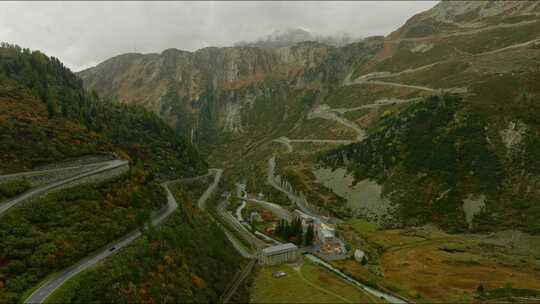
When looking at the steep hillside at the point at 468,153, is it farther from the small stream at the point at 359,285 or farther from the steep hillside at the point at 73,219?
the steep hillside at the point at 73,219

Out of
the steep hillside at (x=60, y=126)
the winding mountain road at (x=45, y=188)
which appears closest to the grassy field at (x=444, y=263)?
the winding mountain road at (x=45, y=188)

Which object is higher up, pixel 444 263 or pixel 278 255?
pixel 278 255

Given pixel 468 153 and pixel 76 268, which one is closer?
pixel 76 268

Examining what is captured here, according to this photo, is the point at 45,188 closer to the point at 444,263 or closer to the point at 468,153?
the point at 444,263

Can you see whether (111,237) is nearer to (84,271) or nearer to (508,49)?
(84,271)

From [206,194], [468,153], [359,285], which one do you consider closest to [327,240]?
[359,285]

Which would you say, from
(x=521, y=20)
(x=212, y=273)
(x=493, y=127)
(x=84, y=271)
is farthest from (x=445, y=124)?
(x=521, y=20)

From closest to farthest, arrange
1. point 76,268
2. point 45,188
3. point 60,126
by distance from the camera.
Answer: point 76,268 → point 45,188 → point 60,126

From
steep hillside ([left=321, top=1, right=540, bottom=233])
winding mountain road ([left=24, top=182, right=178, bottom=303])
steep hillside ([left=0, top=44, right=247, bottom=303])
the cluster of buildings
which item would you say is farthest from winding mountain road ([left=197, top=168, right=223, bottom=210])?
steep hillside ([left=321, top=1, right=540, bottom=233])
